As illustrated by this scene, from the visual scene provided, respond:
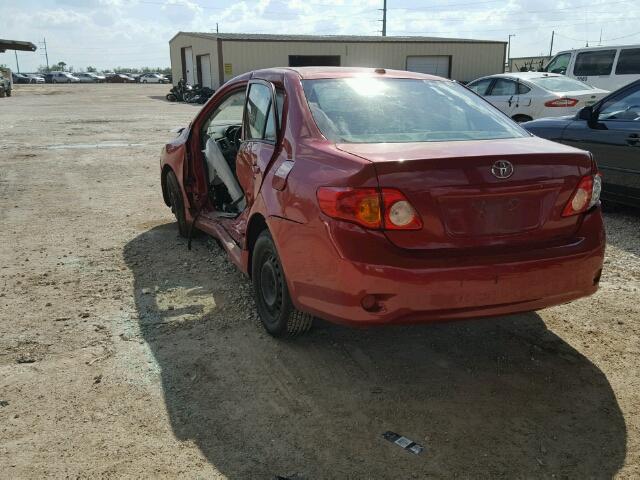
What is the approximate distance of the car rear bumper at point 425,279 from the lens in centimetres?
274

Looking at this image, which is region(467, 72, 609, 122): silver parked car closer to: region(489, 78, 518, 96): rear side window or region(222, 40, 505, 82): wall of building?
region(489, 78, 518, 96): rear side window

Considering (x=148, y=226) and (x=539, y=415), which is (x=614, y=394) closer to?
(x=539, y=415)

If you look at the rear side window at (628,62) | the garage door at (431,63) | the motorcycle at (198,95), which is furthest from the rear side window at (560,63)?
the garage door at (431,63)

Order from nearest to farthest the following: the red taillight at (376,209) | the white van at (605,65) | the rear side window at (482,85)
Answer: the red taillight at (376,209) < the rear side window at (482,85) < the white van at (605,65)

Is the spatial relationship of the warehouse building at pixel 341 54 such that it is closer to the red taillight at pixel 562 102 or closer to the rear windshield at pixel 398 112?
the red taillight at pixel 562 102

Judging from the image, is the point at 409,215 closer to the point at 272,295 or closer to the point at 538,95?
the point at 272,295

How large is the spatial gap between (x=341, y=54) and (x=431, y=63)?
6.09 m

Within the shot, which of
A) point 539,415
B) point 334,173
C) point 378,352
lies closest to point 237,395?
point 378,352

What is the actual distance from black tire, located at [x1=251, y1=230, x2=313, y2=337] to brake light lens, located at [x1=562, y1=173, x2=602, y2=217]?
1.55 metres

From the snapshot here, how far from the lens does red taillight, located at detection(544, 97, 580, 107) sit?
11.9 m

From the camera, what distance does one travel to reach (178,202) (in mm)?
5754

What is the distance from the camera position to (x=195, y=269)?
16.4ft

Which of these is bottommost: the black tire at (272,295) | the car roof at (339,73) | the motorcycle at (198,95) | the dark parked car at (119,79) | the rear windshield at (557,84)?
the dark parked car at (119,79)

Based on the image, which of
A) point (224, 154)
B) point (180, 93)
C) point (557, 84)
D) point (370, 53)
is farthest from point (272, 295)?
point (370, 53)
